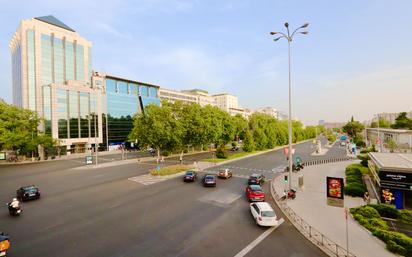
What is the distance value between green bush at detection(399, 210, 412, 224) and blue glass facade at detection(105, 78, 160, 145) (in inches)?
2920

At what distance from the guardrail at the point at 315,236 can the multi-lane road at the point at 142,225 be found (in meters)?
0.46

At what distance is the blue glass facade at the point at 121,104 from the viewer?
7200cm

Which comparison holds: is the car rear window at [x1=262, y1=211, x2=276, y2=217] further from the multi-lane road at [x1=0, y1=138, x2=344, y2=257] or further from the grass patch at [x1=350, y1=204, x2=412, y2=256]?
the grass patch at [x1=350, y1=204, x2=412, y2=256]

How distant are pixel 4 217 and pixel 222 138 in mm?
46517

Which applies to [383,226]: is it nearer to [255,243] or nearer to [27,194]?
[255,243]

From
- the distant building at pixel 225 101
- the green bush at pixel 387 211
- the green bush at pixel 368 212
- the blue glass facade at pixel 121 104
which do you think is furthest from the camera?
the distant building at pixel 225 101

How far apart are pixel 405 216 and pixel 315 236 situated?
7906 mm

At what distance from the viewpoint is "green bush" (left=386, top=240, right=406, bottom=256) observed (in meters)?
10.2

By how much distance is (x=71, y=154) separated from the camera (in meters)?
61.0

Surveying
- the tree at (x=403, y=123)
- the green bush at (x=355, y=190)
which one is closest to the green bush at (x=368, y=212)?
the green bush at (x=355, y=190)

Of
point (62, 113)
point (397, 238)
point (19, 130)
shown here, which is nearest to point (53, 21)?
point (62, 113)

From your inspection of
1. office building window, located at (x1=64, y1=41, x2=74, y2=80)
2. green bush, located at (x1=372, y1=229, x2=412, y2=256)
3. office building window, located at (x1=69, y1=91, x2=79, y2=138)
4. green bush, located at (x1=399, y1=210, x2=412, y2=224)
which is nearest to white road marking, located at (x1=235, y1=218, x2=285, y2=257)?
green bush, located at (x1=372, y1=229, x2=412, y2=256)

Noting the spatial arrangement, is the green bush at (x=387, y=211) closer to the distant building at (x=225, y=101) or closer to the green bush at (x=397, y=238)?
the green bush at (x=397, y=238)

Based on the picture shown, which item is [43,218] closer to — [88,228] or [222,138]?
[88,228]
